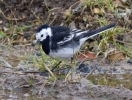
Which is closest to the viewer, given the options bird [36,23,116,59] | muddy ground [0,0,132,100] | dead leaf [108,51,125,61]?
muddy ground [0,0,132,100]

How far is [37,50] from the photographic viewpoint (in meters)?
8.67

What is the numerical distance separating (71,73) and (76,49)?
580 millimetres

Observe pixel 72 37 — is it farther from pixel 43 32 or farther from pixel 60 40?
pixel 43 32

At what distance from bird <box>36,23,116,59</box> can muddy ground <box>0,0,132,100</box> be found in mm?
395

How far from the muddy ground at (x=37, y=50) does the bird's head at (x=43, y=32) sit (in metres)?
0.48

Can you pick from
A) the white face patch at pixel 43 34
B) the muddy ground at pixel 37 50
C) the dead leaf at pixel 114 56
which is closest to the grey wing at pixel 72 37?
the white face patch at pixel 43 34

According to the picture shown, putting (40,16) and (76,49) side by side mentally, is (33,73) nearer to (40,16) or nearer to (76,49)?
(76,49)

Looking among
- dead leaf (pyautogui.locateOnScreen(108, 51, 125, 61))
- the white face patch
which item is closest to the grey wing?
the white face patch

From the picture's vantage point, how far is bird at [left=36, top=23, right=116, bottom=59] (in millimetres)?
7301

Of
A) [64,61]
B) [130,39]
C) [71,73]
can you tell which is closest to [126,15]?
[130,39]

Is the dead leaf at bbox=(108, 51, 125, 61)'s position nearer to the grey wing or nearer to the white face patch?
the grey wing

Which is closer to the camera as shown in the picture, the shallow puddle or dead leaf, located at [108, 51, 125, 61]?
the shallow puddle

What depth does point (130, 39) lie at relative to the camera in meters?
8.84

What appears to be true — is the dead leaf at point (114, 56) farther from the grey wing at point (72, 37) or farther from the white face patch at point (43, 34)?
the white face patch at point (43, 34)
